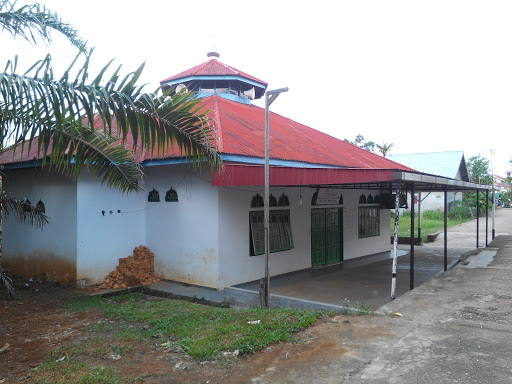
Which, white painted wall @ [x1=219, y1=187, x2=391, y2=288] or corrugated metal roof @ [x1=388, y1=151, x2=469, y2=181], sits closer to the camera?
white painted wall @ [x1=219, y1=187, x2=391, y2=288]

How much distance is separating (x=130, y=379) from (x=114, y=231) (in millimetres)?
6079

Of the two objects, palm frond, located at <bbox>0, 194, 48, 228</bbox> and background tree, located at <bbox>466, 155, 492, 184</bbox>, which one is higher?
background tree, located at <bbox>466, 155, 492, 184</bbox>

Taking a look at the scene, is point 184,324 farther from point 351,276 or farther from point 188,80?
point 188,80

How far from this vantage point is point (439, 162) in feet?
124

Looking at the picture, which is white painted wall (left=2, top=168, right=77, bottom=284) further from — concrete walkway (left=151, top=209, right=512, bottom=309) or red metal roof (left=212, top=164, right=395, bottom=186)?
red metal roof (left=212, top=164, right=395, bottom=186)

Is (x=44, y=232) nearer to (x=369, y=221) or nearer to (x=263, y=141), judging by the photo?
(x=263, y=141)

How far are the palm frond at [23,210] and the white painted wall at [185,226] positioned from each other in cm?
249

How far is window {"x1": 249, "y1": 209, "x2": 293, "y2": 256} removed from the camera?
32.2 feet

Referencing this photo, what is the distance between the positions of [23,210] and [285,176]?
6.35m

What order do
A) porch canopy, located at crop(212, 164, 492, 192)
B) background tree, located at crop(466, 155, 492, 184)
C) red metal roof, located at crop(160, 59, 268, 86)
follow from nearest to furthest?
porch canopy, located at crop(212, 164, 492, 192)
red metal roof, located at crop(160, 59, 268, 86)
background tree, located at crop(466, 155, 492, 184)

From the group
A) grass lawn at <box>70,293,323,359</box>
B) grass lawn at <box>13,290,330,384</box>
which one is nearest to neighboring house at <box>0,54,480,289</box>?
grass lawn at <box>70,293,323,359</box>

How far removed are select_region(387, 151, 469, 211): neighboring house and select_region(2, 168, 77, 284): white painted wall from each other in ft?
106

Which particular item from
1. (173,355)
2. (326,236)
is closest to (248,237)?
(326,236)

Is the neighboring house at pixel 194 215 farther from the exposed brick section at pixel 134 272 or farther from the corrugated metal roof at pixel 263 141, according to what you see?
the exposed brick section at pixel 134 272
